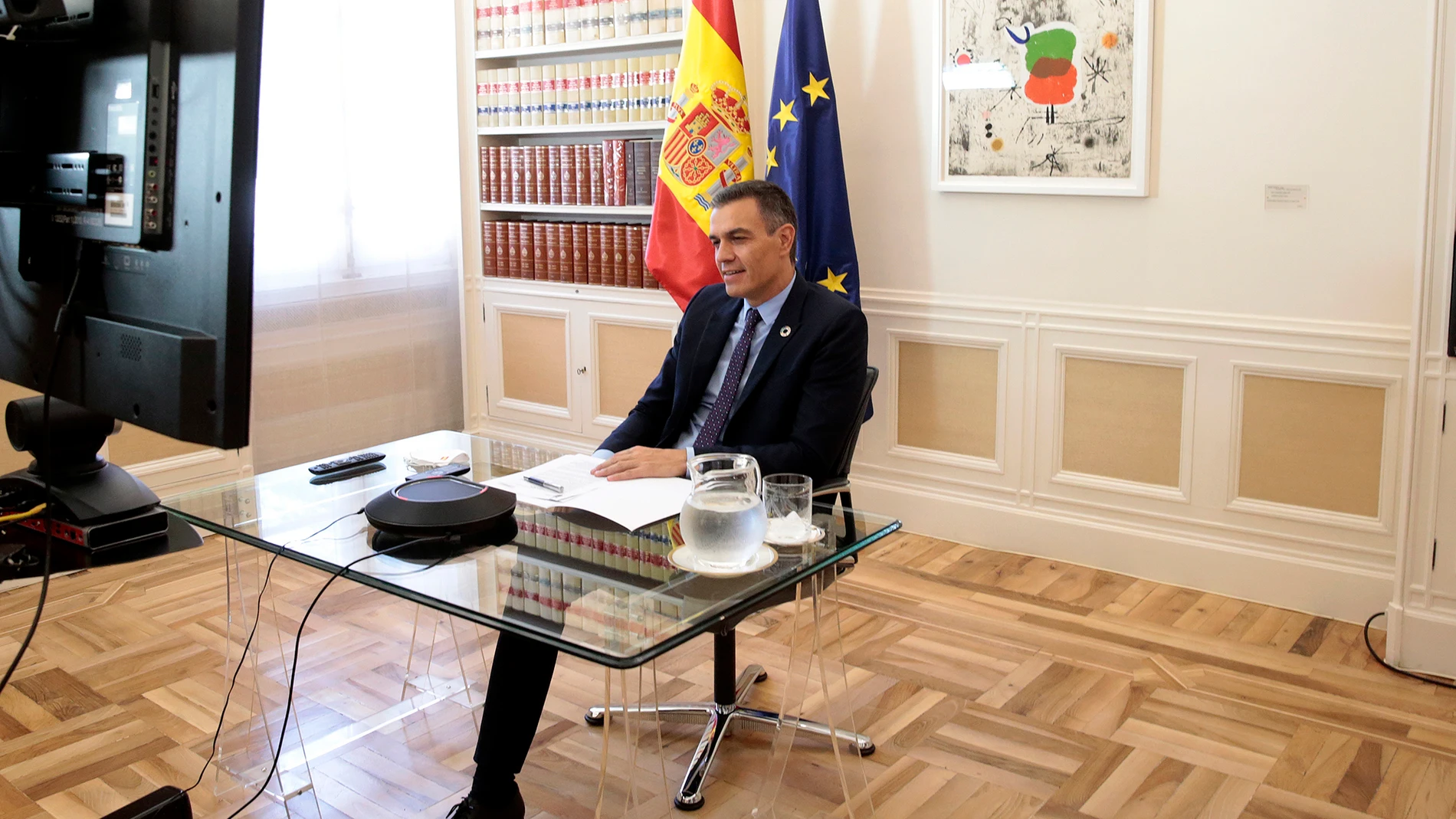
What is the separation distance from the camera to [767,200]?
260cm

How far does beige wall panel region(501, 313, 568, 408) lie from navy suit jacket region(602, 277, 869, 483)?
7.19 feet

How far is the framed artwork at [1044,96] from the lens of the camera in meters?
3.44

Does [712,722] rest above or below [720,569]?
below

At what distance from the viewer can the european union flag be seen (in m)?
3.85

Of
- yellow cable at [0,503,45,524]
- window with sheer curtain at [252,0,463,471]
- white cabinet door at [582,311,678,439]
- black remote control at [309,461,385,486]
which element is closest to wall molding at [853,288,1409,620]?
white cabinet door at [582,311,678,439]

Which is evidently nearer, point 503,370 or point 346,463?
point 346,463

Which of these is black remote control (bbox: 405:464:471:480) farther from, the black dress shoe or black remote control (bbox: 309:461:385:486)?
the black dress shoe

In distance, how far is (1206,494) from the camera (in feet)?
11.5

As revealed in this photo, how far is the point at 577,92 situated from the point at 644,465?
276cm

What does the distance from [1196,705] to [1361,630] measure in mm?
763

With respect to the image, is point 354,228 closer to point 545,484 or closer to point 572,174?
point 572,174

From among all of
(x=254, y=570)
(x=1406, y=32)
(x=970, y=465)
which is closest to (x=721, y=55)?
(x=970, y=465)

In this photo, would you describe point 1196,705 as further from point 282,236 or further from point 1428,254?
point 282,236

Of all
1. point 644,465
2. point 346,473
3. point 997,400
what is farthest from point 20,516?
point 997,400
